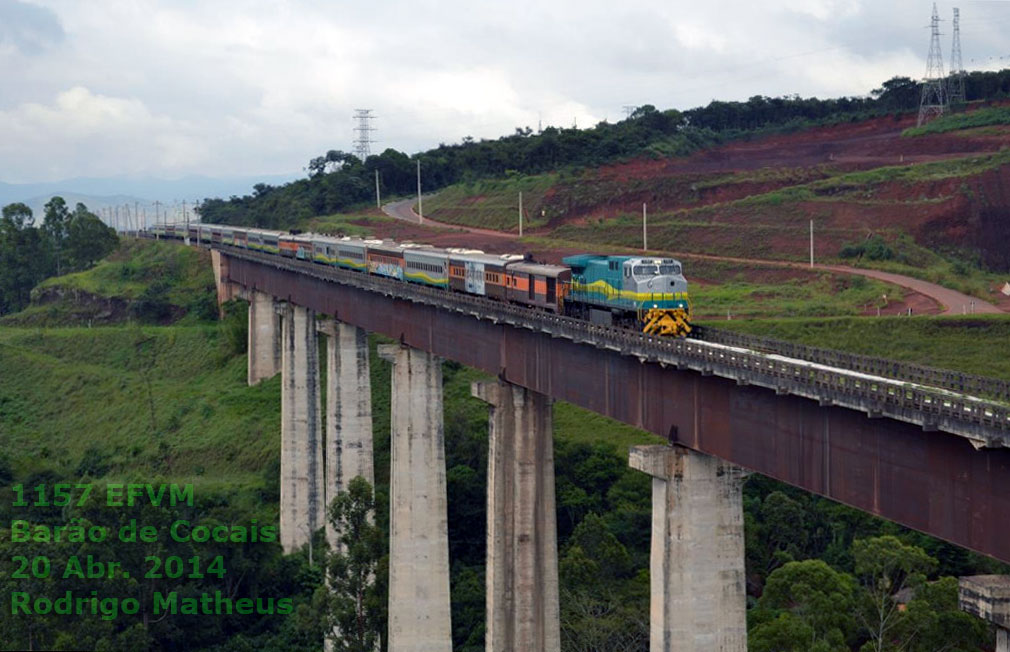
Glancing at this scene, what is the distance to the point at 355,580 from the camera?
58156mm

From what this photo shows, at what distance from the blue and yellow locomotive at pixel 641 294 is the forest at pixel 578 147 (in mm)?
99147

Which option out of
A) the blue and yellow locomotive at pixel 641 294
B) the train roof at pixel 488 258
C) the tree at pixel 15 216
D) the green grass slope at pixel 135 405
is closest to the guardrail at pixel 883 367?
the blue and yellow locomotive at pixel 641 294

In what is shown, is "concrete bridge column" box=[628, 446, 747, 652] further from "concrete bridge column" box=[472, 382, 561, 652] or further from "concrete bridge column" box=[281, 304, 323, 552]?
"concrete bridge column" box=[281, 304, 323, 552]

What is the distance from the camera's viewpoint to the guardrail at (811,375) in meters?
24.8

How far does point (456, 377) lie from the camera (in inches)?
3455

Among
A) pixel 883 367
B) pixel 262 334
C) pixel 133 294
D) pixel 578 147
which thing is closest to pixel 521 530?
pixel 883 367

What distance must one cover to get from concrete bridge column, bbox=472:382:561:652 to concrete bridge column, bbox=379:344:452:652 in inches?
261

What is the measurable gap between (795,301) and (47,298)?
88.2 m

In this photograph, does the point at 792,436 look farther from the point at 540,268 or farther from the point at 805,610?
the point at 805,610

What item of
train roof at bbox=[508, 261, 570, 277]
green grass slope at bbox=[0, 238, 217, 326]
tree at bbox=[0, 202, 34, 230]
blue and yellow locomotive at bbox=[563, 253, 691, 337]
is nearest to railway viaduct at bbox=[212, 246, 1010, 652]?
train roof at bbox=[508, 261, 570, 277]

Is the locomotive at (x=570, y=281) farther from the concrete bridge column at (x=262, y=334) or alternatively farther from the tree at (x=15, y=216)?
the tree at (x=15, y=216)

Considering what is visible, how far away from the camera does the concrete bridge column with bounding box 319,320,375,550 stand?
227 feet

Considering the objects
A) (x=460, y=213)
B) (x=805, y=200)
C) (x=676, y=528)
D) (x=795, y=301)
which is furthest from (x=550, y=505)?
(x=460, y=213)

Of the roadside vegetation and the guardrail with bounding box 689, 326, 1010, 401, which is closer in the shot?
the guardrail with bounding box 689, 326, 1010, 401
